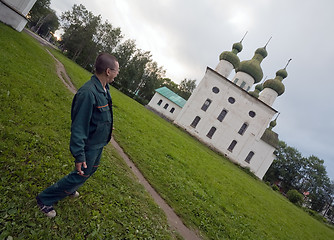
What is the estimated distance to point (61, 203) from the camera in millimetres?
3432

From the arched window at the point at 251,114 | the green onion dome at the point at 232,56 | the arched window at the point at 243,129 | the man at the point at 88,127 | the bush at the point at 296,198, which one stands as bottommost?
the man at the point at 88,127

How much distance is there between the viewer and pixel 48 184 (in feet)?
12.1

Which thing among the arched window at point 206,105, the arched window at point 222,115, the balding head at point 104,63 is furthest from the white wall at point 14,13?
the arched window at point 222,115

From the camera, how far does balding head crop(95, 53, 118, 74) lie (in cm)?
278

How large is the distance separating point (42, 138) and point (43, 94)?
3.89 m

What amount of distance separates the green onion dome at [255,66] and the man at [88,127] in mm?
34516

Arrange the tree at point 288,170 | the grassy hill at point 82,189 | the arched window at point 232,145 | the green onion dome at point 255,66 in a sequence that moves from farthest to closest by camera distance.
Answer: the tree at point 288,170, the green onion dome at point 255,66, the arched window at point 232,145, the grassy hill at point 82,189

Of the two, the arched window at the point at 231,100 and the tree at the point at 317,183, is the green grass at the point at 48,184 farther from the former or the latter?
the tree at the point at 317,183

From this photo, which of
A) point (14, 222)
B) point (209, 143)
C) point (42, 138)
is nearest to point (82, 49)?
point (209, 143)

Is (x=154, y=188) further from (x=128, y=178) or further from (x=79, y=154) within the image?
(x=79, y=154)

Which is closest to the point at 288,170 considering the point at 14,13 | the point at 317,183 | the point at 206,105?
the point at 317,183

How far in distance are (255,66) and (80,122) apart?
1420 inches

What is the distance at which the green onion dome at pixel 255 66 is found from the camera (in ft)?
106

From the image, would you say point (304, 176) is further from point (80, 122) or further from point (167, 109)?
point (80, 122)
